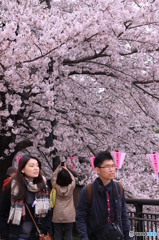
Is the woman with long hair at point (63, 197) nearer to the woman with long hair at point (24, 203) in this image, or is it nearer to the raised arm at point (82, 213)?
the woman with long hair at point (24, 203)

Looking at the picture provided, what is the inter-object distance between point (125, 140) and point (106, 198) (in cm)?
647

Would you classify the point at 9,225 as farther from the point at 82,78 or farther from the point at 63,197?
the point at 82,78

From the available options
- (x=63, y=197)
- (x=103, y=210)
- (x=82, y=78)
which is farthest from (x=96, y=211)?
(x=82, y=78)

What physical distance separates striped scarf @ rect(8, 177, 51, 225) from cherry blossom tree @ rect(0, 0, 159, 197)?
323 centimetres

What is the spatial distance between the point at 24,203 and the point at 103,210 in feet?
2.55

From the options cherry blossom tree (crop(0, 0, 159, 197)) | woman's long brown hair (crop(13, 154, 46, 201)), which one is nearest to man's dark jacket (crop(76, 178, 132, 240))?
woman's long brown hair (crop(13, 154, 46, 201))

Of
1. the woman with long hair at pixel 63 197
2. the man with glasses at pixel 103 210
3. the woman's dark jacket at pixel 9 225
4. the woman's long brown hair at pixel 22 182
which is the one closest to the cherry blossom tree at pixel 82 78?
the woman with long hair at pixel 63 197

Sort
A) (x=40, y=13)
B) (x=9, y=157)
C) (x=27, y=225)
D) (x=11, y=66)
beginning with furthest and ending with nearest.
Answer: (x=9, y=157) < (x=40, y=13) < (x=11, y=66) < (x=27, y=225)

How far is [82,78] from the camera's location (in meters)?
10.2

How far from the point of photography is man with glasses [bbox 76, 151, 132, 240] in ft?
9.66

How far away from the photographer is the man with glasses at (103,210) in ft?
9.66

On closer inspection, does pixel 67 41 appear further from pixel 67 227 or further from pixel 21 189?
pixel 21 189

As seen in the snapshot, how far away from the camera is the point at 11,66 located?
6344mm

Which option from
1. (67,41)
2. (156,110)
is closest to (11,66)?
(67,41)
